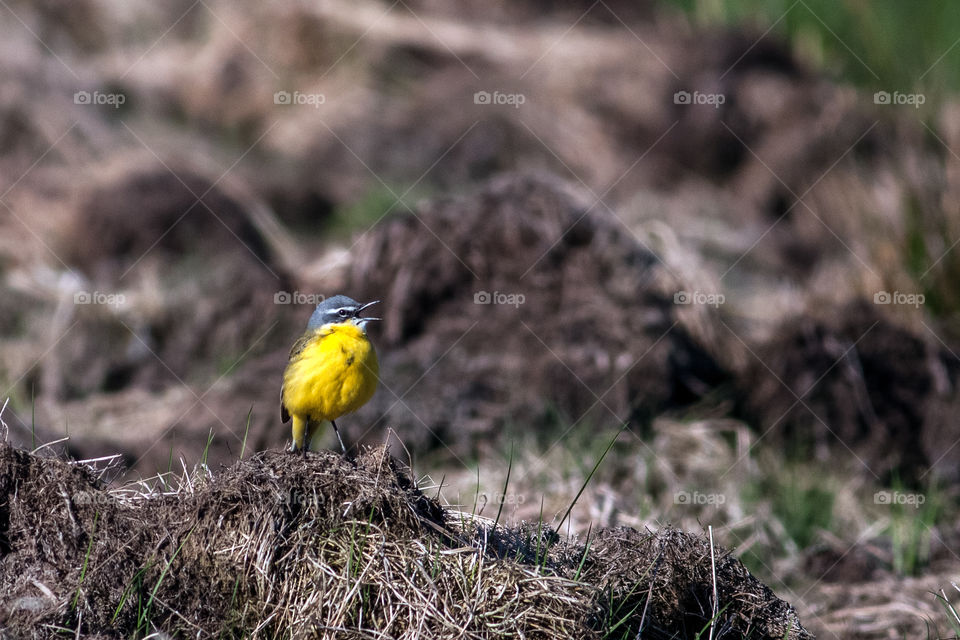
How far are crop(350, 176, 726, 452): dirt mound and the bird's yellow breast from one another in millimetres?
3370

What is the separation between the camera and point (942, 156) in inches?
437

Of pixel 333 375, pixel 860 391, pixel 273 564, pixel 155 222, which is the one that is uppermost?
pixel 155 222

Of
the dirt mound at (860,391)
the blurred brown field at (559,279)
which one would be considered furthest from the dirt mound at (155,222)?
the dirt mound at (860,391)

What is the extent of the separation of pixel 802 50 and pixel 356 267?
9.52 m

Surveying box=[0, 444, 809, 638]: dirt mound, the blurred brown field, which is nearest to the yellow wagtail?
the blurred brown field

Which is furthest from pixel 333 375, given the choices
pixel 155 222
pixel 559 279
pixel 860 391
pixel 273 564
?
pixel 155 222

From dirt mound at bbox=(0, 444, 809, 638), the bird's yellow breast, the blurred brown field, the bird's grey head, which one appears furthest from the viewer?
the blurred brown field

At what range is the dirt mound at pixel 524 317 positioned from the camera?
9.48 metres

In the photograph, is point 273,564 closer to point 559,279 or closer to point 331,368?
point 331,368

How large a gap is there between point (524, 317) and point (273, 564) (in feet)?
20.1

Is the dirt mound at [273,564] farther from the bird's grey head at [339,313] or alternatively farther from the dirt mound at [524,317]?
the dirt mound at [524,317]

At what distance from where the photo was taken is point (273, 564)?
4094mm

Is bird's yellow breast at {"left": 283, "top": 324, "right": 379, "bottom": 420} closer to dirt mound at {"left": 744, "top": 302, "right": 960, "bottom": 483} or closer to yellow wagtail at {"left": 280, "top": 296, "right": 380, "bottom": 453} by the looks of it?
yellow wagtail at {"left": 280, "top": 296, "right": 380, "bottom": 453}

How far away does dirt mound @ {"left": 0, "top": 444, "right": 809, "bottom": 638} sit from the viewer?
4.01 meters
